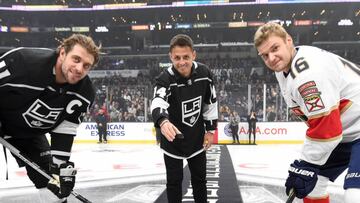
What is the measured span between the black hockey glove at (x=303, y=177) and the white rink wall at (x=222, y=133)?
8.38 m

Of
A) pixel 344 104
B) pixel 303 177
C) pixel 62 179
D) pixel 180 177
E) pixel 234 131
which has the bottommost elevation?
pixel 234 131

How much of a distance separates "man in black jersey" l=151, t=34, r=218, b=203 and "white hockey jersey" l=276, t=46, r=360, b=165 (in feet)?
2.95

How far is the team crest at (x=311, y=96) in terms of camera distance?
1630 mm

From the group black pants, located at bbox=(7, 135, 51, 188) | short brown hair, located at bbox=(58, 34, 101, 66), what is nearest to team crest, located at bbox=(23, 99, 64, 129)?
black pants, located at bbox=(7, 135, 51, 188)

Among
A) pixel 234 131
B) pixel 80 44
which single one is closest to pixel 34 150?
pixel 80 44

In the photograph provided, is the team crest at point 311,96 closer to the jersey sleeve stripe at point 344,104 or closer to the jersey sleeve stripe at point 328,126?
the jersey sleeve stripe at point 328,126

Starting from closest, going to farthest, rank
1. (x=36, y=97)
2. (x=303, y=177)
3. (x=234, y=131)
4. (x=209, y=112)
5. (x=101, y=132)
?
(x=303, y=177) < (x=36, y=97) < (x=209, y=112) < (x=234, y=131) < (x=101, y=132)

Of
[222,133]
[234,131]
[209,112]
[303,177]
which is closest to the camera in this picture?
[303,177]

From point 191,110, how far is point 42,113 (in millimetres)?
1036

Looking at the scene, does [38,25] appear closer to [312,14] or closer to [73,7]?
[73,7]

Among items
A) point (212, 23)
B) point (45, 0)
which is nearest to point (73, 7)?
point (45, 0)

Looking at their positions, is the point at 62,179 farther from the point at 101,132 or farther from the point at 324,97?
the point at 101,132

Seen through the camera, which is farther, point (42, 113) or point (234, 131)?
point (234, 131)

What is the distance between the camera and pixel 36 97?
2123 mm
